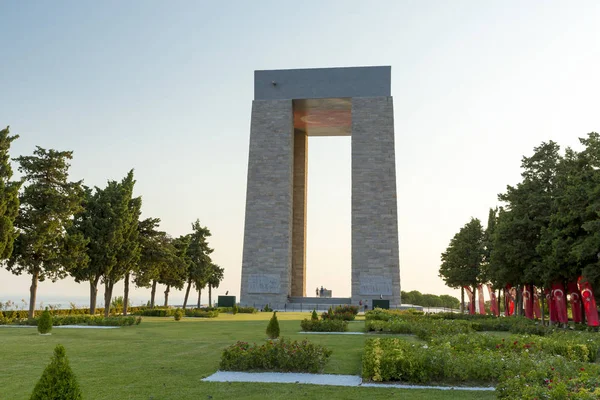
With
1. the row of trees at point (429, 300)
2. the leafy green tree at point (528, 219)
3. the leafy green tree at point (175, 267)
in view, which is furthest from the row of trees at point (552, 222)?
the row of trees at point (429, 300)

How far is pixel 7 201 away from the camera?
27750 mm

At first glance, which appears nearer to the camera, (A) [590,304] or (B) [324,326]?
(B) [324,326]

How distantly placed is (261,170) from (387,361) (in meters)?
52.5

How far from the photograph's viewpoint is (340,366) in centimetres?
1314

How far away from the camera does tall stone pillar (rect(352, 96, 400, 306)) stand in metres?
→ 57.8

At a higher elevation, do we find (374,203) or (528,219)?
(374,203)

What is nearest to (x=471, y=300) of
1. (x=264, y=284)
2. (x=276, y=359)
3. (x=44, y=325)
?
(x=264, y=284)

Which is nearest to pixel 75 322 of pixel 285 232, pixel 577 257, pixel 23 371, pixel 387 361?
pixel 23 371

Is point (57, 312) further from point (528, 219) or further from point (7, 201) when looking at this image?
point (528, 219)

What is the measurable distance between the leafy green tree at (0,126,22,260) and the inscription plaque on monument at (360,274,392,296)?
123ft

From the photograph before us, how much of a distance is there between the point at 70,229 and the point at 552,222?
2903 cm

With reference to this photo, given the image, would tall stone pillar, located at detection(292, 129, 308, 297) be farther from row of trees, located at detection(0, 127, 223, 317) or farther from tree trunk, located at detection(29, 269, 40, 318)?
tree trunk, located at detection(29, 269, 40, 318)

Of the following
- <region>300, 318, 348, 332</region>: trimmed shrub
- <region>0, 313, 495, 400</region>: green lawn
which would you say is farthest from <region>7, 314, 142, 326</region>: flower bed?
<region>300, 318, 348, 332</region>: trimmed shrub

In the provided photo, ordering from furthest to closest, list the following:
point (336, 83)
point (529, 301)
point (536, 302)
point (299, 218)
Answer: point (299, 218)
point (336, 83)
point (536, 302)
point (529, 301)
